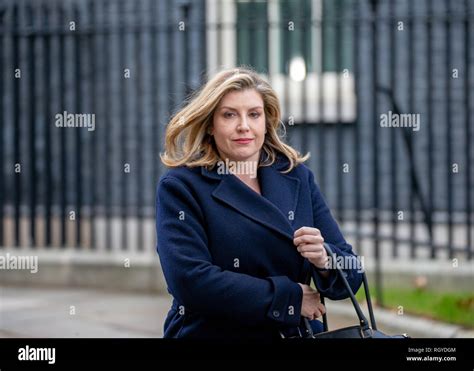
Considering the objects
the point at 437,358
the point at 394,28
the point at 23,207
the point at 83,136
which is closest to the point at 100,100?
the point at 83,136

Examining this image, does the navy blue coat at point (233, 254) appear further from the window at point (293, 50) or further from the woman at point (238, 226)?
the window at point (293, 50)

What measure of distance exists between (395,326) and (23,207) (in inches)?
174

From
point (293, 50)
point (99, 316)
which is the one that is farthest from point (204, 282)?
point (293, 50)

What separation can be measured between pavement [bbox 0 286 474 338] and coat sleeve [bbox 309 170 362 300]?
3732 mm

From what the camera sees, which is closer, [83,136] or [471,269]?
[471,269]

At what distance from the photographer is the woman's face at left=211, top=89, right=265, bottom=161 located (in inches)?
141

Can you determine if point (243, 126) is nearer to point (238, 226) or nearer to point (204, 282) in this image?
point (238, 226)

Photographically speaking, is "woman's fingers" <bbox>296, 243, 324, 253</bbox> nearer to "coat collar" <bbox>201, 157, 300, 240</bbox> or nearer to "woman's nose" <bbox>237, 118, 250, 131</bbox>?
"coat collar" <bbox>201, 157, 300, 240</bbox>

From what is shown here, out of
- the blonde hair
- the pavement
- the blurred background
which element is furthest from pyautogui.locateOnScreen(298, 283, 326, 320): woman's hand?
the blurred background

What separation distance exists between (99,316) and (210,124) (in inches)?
199

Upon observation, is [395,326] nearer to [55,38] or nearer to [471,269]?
[471,269]

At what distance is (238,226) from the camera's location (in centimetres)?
354

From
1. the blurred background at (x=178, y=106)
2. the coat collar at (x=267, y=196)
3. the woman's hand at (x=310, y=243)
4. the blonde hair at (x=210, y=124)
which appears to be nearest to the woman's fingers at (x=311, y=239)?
the woman's hand at (x=310, y=243)

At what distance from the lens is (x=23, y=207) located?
1055cm
